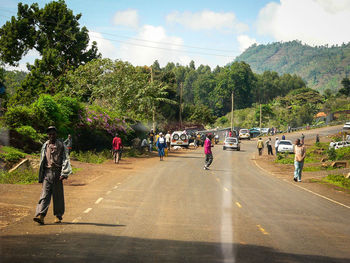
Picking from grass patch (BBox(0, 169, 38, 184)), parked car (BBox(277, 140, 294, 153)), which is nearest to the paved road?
grass patch (BBox(0, 169, 38, 184))

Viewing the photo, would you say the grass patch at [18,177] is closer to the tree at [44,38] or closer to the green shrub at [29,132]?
the green shrub at [29,132]

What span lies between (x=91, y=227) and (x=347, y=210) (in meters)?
7.61

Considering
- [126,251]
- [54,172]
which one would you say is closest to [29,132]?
[54,172]

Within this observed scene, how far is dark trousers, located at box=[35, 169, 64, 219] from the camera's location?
31.4 feet

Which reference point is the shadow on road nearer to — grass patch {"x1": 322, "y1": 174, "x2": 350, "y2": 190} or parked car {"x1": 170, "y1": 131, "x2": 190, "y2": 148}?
grass patch {"x1": 322, "y1": 174, "x2": 350, "y2": 190}

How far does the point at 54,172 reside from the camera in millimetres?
9820

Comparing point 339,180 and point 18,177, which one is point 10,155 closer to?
point 18,177

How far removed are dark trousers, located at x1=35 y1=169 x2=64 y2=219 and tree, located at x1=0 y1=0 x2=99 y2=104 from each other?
40050 mm

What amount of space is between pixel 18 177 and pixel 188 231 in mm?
10968

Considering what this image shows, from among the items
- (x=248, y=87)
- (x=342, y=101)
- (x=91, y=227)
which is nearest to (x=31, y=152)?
(x=91, y=227)

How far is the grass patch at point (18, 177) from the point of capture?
17.3 meters

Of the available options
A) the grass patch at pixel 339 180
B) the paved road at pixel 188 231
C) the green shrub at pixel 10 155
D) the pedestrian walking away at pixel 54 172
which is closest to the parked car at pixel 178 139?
the grass patch at pixel 339 180

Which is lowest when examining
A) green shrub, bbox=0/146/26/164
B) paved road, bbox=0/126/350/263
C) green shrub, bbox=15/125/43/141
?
paved road, bbox=0/126/350/263

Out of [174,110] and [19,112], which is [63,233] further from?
[174,110]
